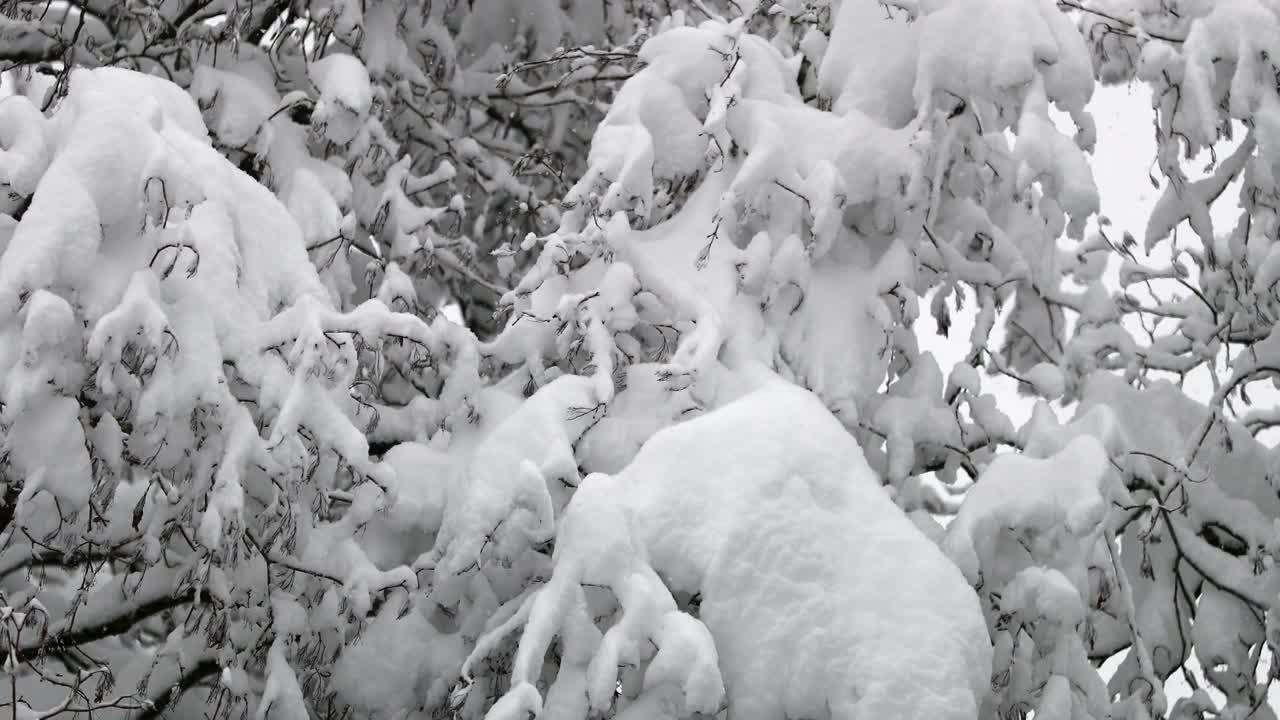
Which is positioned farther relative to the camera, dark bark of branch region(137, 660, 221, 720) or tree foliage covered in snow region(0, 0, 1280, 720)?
dark bark of branch region(137, 660, 221, 720)

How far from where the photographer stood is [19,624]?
11.1 feet

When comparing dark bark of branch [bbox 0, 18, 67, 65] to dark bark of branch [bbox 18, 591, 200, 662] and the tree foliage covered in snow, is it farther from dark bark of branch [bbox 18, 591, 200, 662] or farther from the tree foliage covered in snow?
dark bark of branch [bbox 18, 591, 200, 662]

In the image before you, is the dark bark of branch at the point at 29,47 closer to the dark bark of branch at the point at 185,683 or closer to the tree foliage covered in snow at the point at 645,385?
the tree foliage covered in snow at the point at 645,385

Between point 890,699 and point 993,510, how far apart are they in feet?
3.09

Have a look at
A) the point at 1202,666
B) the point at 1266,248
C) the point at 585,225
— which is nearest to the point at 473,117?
the point at 585,225

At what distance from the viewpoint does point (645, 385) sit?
4258 mm

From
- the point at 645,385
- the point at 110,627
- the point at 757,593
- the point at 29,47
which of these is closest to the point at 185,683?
the point at 110,627

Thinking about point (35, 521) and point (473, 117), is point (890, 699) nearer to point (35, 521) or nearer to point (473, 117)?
point (35, 521)

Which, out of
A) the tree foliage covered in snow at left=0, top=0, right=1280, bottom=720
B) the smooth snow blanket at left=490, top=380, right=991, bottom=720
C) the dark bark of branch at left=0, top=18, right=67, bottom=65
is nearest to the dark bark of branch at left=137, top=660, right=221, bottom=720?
the tree foliage covered in snow at left=0, top=0, right=1280, bottom=720

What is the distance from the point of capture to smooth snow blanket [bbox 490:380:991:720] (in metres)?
3.30

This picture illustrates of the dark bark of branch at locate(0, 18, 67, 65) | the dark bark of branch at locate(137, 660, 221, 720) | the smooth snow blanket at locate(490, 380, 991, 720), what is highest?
the dark bark of branch at locate(0, 18, 67, 65)

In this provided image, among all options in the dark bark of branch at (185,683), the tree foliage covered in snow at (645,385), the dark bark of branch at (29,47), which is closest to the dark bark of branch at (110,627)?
the tree foliage covered in snow at (645,385)

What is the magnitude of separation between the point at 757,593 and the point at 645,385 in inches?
40.7

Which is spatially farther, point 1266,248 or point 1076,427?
point 1266,248
